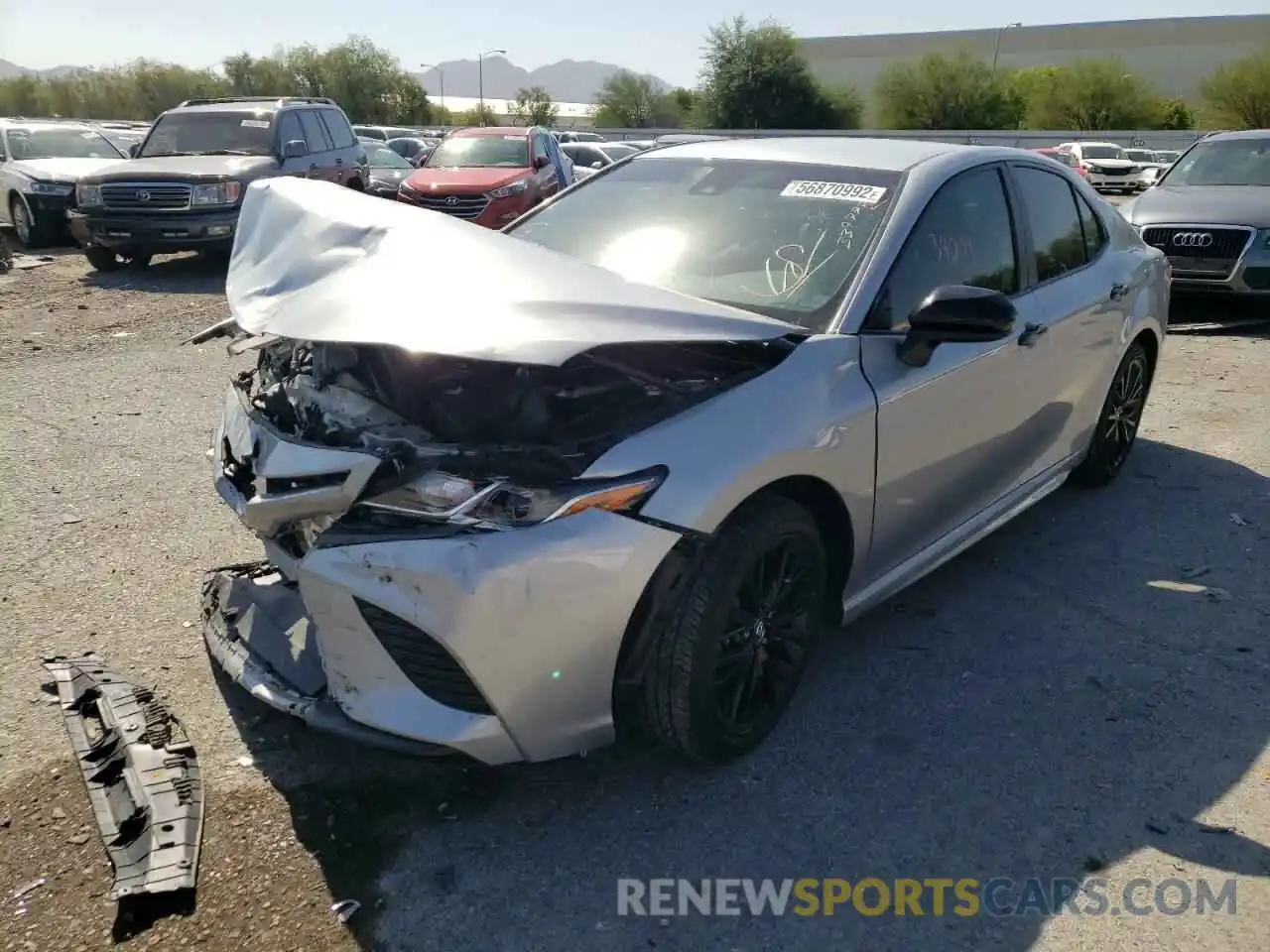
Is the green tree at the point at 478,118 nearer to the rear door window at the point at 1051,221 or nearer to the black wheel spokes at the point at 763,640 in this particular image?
the rear door window at the point at 1051,221

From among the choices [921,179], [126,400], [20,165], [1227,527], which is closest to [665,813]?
[921,179]

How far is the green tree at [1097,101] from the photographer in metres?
53.7

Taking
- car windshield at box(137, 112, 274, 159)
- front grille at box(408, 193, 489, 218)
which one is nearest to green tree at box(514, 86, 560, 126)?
front grille at box(408, 193, 489, 218)

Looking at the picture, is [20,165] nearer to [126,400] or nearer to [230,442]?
[126,400]

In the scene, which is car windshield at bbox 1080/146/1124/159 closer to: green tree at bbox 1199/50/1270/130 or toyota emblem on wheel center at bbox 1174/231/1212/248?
green tree at bbox 1199/50/1270/130

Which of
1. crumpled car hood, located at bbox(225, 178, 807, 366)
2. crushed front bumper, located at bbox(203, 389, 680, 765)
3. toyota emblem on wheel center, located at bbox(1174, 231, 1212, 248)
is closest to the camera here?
crushed front bumper, located at bbox(203, 389, 680, 765)

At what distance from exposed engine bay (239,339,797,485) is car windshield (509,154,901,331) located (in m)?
0.43

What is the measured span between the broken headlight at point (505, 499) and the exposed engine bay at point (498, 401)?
0.26ft

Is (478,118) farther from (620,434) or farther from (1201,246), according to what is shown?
(620,434)

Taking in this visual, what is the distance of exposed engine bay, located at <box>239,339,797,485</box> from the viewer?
271 centimetres

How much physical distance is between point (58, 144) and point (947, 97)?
169ft

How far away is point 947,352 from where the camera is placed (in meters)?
3.48

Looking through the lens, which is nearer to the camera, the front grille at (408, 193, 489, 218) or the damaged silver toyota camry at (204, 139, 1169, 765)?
the damaged silver toyota camry at (204, 139, 1169, 765)

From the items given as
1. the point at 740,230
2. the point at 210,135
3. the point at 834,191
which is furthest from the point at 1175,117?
the point at 740,230
